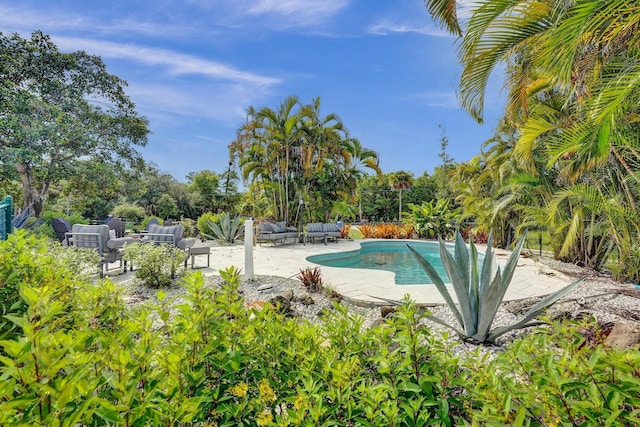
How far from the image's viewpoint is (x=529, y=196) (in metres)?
10.3

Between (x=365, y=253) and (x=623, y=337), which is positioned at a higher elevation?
(x=623, y=337)

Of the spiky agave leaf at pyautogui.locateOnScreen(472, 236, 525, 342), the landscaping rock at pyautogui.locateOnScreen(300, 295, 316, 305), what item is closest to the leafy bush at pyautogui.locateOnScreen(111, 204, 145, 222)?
the landscaping rock at pyautogui.locateOnScreen(300, 295, 316, 305)

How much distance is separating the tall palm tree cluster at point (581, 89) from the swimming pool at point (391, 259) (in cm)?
326

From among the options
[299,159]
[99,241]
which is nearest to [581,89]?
[99,241]

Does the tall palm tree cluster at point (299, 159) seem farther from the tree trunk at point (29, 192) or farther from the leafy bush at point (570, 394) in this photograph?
the leafy bush at point (570, 394)

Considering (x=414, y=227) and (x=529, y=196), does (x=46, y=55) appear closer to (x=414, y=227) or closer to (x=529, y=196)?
(x=414, y=227)

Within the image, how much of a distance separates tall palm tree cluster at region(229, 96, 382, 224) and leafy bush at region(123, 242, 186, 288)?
9.58m

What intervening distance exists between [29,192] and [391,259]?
19302 millimetres

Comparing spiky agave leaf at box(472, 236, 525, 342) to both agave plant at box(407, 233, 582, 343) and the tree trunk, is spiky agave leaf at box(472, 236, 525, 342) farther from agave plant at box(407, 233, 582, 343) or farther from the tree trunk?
the tree trunk

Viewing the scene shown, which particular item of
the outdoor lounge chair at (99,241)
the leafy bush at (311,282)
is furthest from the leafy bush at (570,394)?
the outdoor lounge chair at (99,241)

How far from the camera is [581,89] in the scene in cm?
503

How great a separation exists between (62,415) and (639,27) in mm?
5553

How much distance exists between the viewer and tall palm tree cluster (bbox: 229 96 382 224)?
49.6 feet

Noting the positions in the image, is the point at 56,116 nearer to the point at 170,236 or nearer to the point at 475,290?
the point at 170,236
